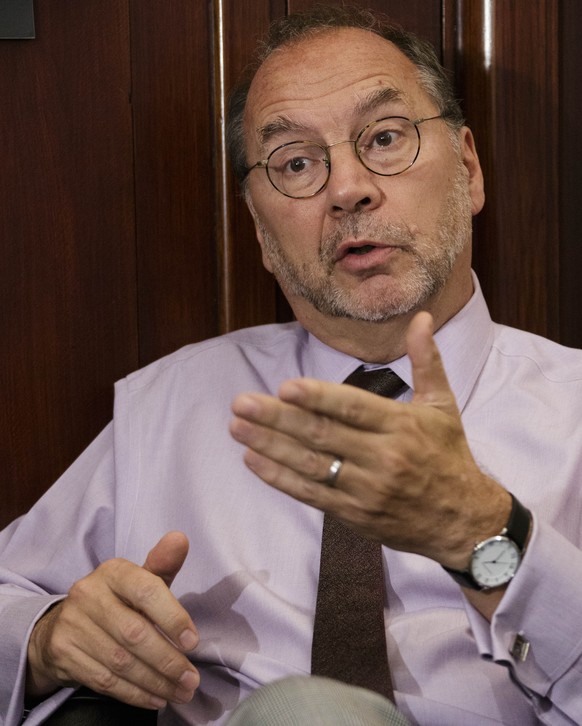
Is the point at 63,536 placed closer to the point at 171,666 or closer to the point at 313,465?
the point at 171,666

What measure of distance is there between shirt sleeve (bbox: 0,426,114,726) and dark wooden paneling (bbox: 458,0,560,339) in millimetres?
806

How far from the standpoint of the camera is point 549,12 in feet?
5.68

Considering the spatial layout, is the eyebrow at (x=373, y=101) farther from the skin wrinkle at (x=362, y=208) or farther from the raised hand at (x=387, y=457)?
the raised hand at (x=387, y=457)

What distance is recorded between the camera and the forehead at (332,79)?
56.1 inches

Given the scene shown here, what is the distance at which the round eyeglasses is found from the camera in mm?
1415

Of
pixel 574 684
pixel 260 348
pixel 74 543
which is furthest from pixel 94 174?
pixel 574 684

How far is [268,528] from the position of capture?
1.36m

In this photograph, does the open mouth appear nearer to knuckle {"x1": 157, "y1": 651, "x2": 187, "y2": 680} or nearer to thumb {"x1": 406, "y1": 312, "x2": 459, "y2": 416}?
thumb {"x1": 406, "y1": 312, "x2": 459, "y2": 416}

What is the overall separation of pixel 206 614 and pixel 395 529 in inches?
19.3

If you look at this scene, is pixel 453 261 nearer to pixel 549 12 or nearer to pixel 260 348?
pixel 260 348

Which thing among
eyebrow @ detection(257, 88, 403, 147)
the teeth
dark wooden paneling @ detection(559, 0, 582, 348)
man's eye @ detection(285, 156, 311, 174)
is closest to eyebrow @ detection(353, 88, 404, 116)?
eyebrow @ detection(257, 88, 403, 147)

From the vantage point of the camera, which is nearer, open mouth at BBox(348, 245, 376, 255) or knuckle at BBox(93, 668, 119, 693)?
knuckle at BBox(93, 668, 119, 693)

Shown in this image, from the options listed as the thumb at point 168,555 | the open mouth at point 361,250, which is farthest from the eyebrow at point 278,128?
the thumb at point 168,555

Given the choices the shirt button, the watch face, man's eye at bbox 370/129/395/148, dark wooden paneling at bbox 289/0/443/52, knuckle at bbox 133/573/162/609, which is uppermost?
dark wooden paneling at bbox 289/0/443/52
